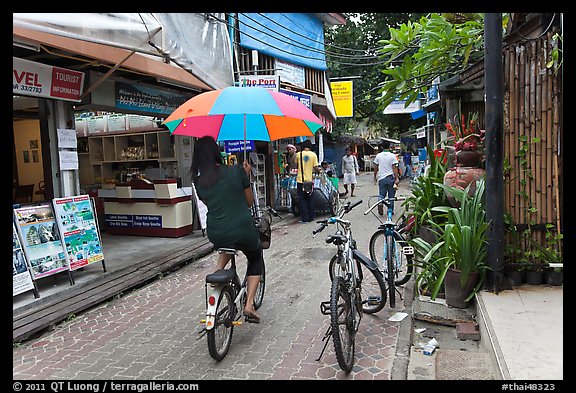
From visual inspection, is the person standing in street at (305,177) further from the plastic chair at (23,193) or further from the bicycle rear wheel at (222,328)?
the bicycle rear wheel at (222,328)

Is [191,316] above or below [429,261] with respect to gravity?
below

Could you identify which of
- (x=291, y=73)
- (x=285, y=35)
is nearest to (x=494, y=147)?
(x=291, y=73)

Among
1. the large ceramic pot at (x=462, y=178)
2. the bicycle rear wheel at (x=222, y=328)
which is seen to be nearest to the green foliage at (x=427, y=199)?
the large ceramic pot at (x=462, y=178)

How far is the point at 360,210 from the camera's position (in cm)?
1344

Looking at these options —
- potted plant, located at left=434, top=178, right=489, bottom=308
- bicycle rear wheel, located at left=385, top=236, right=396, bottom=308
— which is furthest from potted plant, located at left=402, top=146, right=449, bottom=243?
potted plant, located at left=434, top=178, right=489, bottom=308

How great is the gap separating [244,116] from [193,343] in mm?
2495

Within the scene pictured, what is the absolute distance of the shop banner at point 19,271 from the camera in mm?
4957

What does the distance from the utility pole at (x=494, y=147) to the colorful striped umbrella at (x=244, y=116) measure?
1.78 m

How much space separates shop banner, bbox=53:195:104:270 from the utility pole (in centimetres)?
508
